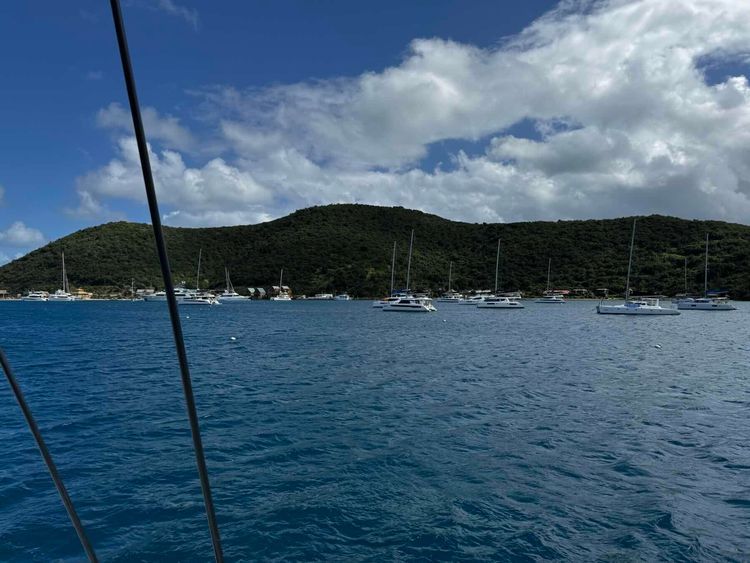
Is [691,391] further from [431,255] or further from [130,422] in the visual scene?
[431,255]

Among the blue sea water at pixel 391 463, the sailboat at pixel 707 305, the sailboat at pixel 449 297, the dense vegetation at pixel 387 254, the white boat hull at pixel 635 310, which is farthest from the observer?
the dense vegetation at pixel 387 254

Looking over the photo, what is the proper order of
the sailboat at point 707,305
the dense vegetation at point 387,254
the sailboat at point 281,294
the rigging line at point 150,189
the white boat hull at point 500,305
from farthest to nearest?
1. the sailboat at point 281,294
2. the dense vegetation at point 387,254
3. the white boat hull at point 500,305
4. the sailboat at point 707,305
5. the rigging line at point 150,189

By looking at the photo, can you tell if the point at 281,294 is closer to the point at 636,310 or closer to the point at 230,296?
the point at 230,296

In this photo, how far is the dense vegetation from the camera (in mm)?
138875

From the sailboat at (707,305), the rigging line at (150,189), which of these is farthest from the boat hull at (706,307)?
the rigging line at (150,189)

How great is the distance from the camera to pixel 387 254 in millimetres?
160125

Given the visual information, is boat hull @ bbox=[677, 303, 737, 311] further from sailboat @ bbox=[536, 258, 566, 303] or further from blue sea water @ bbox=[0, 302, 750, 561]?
blue sea water @ bbox=[0, 302, 750, 561]

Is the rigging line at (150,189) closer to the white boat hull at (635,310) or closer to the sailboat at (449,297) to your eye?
the white boat hull at (635,310)

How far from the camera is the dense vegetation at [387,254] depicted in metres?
139

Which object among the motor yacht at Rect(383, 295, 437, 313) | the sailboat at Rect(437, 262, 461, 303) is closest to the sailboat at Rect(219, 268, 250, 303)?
the sailboat at Rect(437, 262, 461, 303)

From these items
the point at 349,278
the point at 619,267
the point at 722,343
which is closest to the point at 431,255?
the point at 349,278

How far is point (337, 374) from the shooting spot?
26.3 metres

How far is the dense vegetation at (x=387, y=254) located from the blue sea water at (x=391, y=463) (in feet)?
393

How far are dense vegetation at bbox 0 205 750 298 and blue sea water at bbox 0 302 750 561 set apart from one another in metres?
120
